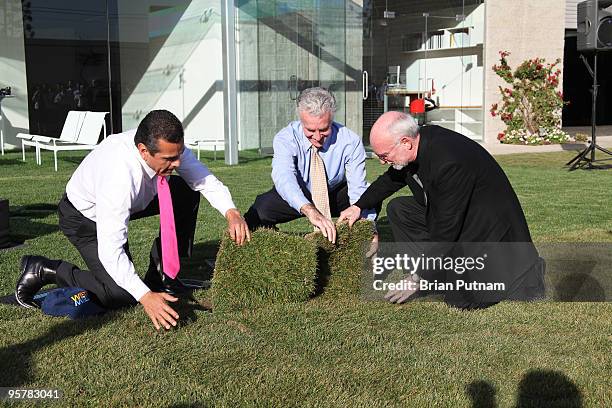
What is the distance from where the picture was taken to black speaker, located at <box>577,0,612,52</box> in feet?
37.2

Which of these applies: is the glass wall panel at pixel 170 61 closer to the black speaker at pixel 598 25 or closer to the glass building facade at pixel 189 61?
the glass building facade at pixel 189 61

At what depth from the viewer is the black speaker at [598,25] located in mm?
11336

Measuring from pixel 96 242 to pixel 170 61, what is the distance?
37.6 feet

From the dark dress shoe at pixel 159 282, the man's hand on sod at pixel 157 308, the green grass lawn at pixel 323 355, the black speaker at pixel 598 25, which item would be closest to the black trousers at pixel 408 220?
the green grass lawn at pixel 323 355

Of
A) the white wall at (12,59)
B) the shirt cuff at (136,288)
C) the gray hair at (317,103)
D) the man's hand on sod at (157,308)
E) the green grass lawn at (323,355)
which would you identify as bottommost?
the green grass lawn at (323,355)

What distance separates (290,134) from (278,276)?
1252 mm

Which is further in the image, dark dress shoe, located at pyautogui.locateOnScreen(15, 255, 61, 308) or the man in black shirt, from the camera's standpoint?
dark dress shoe, located at pyautogui.locateOnScreen(15, 255, 61, 308)

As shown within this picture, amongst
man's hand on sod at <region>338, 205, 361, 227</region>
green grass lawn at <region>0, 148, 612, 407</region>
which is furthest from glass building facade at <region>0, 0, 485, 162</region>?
green grass lawn at <region>0, 148, 612, 407</region>

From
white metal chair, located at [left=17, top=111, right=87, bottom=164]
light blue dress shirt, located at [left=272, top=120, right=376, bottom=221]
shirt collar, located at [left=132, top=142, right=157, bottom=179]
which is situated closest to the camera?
shirt collar, located at [left=132, top=142, right=157, bottom=179]

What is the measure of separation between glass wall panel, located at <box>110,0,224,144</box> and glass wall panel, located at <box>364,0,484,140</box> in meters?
3.84

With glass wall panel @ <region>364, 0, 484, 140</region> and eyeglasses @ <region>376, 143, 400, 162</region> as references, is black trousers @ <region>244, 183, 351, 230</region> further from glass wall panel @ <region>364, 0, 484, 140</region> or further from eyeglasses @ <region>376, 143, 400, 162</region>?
glass wall panel @ <region>364, 0, 484, 140</region>

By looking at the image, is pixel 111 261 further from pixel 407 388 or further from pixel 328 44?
pixel 328 44

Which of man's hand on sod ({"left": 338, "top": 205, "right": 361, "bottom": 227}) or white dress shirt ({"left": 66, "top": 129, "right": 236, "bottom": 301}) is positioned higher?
white dress shirt ({"left": 66, "top": 129, "right": 236, "bottom": 301})

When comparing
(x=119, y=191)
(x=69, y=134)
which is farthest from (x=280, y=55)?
(x=119, y=191)
